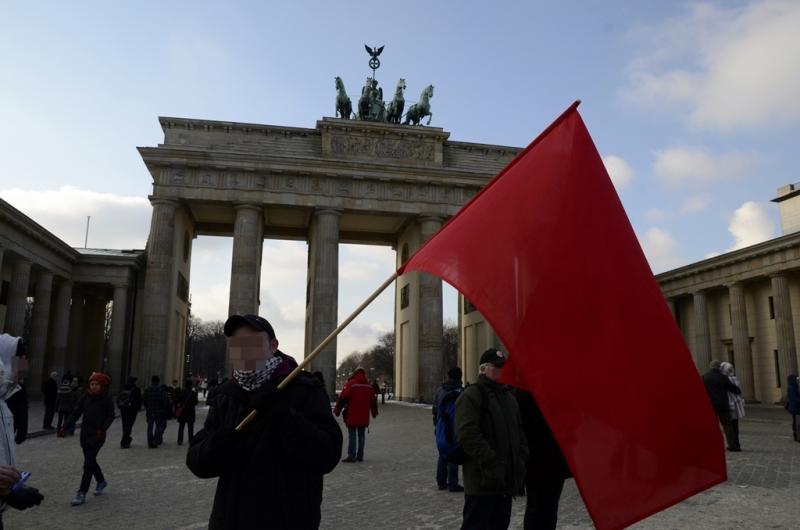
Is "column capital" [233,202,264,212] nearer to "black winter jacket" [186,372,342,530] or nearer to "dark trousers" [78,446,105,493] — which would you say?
"dark trousers" [78,446,105,493]

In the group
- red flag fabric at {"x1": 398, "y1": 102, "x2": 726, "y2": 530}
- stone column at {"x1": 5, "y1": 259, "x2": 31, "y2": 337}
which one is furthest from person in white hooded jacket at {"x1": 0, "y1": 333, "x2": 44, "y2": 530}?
stone column at {"x1": 5, "y1": 259, "x2": 31, "y2": 337}

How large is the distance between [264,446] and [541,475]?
280 cm

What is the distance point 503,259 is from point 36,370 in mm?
33970

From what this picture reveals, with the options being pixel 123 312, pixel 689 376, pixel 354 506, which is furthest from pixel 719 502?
pixel 123 312

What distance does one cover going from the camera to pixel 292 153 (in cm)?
3675

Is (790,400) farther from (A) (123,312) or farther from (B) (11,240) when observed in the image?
(A) (123,312)

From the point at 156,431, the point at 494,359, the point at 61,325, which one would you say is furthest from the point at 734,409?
the point at 61,325

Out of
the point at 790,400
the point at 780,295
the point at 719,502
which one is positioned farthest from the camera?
the point at 780,295

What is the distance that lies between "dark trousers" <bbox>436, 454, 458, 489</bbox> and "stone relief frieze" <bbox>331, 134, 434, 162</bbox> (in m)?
29.9

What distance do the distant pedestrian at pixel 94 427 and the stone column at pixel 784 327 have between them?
3047cm

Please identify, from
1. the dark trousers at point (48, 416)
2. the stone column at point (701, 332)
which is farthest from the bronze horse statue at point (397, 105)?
the dark trousers at point (48, 416)

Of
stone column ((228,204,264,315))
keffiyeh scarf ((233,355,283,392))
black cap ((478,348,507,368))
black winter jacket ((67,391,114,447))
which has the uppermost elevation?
stone column ((228,204,264,315))

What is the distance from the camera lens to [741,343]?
33.1 metres

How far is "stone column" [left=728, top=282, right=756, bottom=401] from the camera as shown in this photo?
3303 cm
